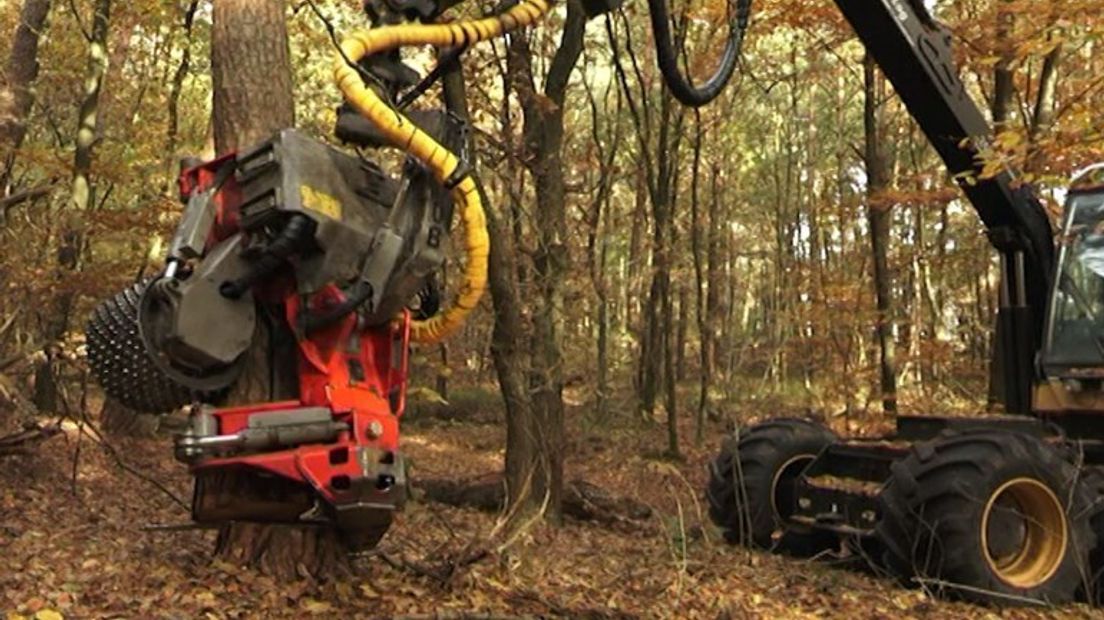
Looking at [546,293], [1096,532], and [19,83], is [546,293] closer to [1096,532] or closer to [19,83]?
[1096,532]

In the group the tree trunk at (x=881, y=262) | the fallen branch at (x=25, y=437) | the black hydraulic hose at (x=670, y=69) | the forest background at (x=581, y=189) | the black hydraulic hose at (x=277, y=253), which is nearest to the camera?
the black hydraulic hose at (x=277, y=253)

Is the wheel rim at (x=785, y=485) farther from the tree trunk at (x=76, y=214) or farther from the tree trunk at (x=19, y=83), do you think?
the tree trunk at (x=19, y=83)

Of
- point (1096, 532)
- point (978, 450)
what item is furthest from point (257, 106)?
point (1096, 532)

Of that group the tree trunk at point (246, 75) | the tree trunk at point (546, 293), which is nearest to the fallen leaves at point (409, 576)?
the tree trunk at point (546, 293)

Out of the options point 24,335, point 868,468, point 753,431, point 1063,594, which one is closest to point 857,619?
point 1063,594

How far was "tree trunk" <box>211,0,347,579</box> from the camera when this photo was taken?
16.0ft

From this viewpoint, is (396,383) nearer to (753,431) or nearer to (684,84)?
(684,84)

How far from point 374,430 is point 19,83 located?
33.0 feet

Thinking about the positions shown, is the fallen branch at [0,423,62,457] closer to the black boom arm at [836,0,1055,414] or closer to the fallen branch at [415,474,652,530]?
the fallen branch at [415,474,652,530]

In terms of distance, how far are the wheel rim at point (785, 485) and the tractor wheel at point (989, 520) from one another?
1.70 m

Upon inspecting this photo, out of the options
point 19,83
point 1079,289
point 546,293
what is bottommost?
point 1079,289

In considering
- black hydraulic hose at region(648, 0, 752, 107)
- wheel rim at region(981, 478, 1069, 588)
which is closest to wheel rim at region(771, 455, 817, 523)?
wheel rim at region(981, 478, 1069, 588)

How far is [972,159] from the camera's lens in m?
8.57

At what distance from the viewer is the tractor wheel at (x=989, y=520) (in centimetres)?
655
